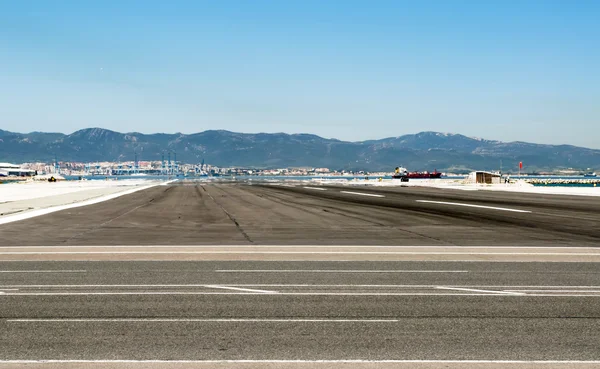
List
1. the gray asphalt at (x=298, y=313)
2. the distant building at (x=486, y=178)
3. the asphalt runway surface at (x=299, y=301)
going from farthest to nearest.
Result: the distant building at (x=486, y=178) < the gray asphalt at (x=298, y=313) < the asphalt runway surface at (x=299, y=301)

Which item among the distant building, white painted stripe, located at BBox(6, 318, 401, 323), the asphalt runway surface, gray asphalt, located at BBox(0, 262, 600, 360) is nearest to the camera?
the asphalt runway surface

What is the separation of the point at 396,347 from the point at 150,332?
3368 millimetres

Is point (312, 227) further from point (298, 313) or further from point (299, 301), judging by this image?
point (298, 313)

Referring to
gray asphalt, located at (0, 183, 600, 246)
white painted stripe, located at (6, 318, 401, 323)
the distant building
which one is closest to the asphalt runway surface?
white painted stripe, located at (6, 318, 401, 323)

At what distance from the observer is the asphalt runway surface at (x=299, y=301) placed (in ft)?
26.3

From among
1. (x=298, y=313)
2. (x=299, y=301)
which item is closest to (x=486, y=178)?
(x=299, y=301)

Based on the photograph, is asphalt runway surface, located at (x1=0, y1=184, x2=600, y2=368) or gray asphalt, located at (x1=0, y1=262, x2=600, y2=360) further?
gray asphalt, located at (x1=0, y1=262, x2=600, y2=360)

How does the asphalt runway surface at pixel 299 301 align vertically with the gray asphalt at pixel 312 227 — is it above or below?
above

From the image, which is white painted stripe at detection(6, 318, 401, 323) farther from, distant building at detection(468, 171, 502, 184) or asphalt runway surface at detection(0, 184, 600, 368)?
distant building at detection(468, 171, 502, 184)

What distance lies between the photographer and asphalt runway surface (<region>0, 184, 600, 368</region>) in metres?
8.03

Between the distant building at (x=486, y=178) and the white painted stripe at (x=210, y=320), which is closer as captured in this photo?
the white painted stripe at (x=210, y=320)

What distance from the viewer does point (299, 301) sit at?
37.1 ft

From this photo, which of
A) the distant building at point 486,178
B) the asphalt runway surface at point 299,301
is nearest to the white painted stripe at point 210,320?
the asphalt runway surface at point 299,301

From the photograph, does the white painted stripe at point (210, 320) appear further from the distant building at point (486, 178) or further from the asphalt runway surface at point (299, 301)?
the distant building at point (486, 178)
